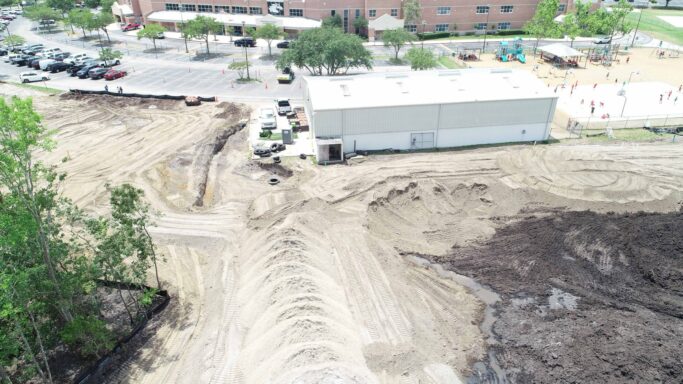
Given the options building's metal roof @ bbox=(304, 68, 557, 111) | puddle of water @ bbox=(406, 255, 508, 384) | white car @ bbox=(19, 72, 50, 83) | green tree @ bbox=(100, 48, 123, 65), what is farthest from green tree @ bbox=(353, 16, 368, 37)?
puddle of water @ bbox=(406, 255, 508, 384)

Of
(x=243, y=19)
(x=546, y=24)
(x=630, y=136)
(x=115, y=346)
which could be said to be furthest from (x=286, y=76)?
(x=115, y=346)

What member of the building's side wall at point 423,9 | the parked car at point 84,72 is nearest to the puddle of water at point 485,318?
the parked car at point 84,72

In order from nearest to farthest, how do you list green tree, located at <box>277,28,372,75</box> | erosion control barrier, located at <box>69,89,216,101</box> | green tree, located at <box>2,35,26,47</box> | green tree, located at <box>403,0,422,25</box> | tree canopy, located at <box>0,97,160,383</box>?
tree canopy, located at <box>0,97,160,383</box> → erosion control barrier, located at <box>69,89,216,101</box> → green tree, located at <box>277,28,372,75</box> → green tree, located at <box>2,35,26,47</box> → green tree, located at <box>403,0,422,25</box>

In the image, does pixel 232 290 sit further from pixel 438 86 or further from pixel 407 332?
pixel 438 86

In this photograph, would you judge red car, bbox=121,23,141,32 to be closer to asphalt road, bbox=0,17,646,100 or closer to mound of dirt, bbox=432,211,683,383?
asphalt road, bbox=0,17,646,100

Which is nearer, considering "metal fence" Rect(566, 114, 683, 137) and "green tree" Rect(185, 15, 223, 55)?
"metal fence" Rect(566, 114, 683, 137)
